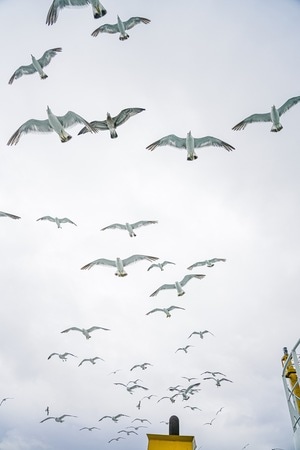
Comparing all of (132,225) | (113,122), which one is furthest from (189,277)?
(113,122)

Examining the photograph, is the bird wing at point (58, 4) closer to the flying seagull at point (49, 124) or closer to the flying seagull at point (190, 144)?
the flying seagull at point (49, 124)

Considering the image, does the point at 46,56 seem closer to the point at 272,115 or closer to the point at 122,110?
the point at 122,110

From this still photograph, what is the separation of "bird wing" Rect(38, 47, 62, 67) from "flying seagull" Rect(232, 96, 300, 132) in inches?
363

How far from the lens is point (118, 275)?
21641mm

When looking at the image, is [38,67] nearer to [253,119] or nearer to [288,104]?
[253,119]

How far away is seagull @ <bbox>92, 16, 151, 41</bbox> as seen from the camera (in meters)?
17.0

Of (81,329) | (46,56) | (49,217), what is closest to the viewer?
(46,56)

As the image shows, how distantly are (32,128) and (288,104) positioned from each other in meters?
11.0

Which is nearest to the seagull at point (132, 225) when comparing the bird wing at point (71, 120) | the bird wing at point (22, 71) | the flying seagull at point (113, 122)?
the flying seagull at point (113, 122)

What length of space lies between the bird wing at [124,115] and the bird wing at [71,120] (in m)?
1.12

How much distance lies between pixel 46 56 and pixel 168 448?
16.9 meters

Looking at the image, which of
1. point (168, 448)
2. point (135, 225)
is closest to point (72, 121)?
point (135, 225)

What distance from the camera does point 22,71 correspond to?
17.0 m

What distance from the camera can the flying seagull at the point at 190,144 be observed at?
1734 centimetres
